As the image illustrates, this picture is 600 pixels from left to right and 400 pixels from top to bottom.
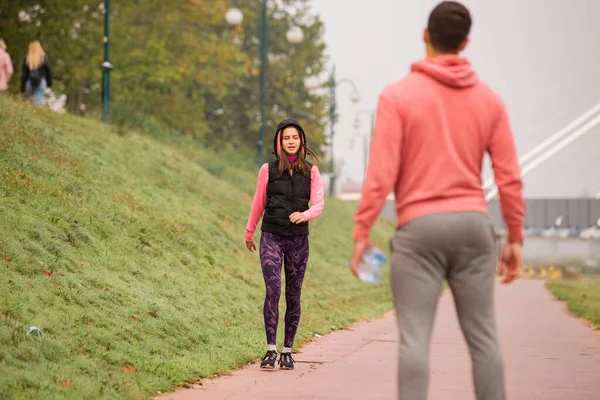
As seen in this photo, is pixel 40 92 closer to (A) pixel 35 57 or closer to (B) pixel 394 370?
(A) pixel 35 57

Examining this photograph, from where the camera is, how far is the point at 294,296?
31.8 feet

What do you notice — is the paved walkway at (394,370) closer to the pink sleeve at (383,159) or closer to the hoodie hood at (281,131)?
the hoodie hood at (281,131)

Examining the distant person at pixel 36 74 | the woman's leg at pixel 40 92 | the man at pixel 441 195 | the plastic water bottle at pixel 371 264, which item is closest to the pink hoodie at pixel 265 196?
the plastic water bottle at pixel 371 264

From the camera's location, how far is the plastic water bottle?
521 cm

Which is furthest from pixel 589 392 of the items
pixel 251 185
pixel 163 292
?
pixel 251 185

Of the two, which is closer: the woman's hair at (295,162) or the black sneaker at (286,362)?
the woman's hair at (295,162)

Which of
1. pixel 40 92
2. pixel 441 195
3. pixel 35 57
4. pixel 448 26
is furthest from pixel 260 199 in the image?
pixel 40 92

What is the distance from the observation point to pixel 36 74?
22.8 metres

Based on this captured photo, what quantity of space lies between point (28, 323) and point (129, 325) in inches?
54.8

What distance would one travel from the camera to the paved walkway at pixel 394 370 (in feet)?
27.0

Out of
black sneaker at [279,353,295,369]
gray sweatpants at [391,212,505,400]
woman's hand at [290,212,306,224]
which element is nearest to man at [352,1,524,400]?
gray sweatpants at [391,212,505,400]

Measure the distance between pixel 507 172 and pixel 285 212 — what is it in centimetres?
427

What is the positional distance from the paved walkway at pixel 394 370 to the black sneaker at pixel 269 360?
0.46ft

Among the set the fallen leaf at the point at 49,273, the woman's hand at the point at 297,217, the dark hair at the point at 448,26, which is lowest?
the fallen leaf at the point at 49,273
